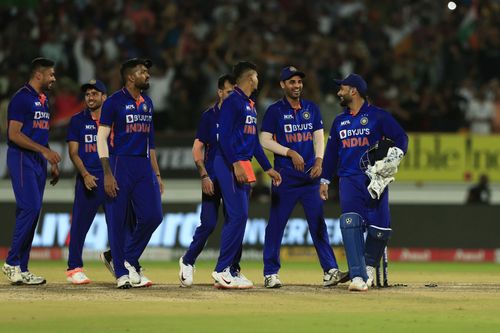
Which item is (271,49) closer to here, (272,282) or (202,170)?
(202,170)

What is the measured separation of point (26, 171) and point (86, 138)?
0.91 meters

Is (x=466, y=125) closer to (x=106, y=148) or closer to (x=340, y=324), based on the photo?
(x=106, y=148)

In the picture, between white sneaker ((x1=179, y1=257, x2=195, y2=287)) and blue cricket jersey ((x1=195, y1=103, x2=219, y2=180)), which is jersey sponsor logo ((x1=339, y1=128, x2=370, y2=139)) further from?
white sneaker ((x1=179, y1=257, x2=195, y2=287))

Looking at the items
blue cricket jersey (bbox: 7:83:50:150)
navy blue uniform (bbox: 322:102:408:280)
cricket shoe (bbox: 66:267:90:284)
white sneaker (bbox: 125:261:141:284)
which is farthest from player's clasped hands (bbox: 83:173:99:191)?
navy blue uniform (bbox: 322:102:408:280)

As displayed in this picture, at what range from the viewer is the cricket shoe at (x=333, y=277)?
42.3 ft

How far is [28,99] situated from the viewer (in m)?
13.2

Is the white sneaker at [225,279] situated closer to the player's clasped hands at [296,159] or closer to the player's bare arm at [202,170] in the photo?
the player's bare arm at [202,170]

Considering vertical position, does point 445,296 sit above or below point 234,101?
below

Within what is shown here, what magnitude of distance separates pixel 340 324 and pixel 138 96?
4110mm

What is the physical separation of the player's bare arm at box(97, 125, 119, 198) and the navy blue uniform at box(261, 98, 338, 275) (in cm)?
196

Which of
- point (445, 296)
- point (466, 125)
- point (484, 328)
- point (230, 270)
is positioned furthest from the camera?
point (466, 125)

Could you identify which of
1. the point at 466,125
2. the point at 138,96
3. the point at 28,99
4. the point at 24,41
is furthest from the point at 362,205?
the point at 24,41

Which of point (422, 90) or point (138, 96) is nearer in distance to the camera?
point (138, 96)

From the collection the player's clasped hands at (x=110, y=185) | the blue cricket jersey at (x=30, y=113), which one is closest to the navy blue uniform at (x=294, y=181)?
the player's clasped hands at (x=110, y=185)
